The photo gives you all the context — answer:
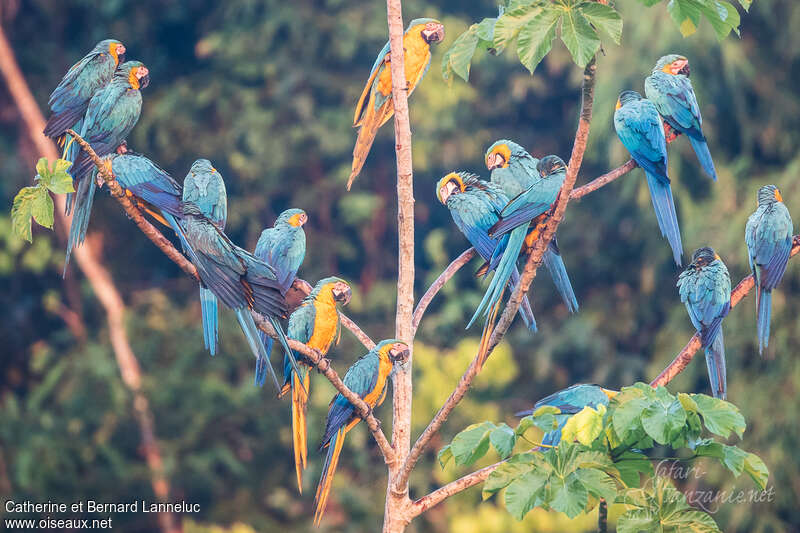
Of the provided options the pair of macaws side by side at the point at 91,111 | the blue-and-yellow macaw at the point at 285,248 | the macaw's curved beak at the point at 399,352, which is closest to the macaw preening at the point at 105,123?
the pair of macaws side by side at the point at 91,111

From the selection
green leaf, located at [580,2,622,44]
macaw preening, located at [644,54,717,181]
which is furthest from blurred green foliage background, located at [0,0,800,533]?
green leaf, located at [580,2,622,44]

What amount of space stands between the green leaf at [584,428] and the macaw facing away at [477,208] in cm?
70

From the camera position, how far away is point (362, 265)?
10.5 meters

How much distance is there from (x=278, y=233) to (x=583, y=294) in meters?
6.23

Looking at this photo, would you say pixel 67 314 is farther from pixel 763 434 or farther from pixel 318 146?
pixel 763 434

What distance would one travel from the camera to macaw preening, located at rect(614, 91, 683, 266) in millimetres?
3096

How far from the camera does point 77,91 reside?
A: 320 cm

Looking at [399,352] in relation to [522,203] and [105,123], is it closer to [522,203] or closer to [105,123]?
[522,203]

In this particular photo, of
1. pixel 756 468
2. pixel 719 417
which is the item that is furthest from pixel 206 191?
pixel 756 468

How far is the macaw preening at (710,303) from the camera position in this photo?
3131mm

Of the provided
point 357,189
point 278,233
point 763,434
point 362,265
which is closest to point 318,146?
point 357,189

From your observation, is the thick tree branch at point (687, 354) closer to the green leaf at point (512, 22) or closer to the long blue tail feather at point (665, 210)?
the long blue tail feather at point (665, 210)

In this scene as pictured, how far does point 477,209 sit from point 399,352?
66 centimetres

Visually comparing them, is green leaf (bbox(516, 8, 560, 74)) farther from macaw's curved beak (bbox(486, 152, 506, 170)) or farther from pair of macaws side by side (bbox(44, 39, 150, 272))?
pair of macaws side by side (bbox(44, 39, 150, 272))
